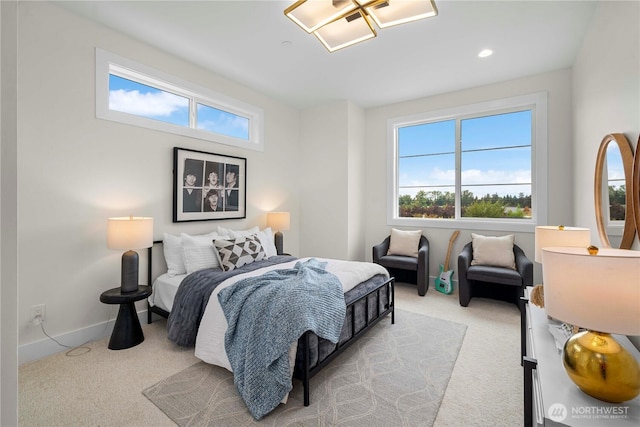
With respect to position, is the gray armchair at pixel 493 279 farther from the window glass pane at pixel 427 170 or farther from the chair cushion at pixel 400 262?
the window glass pane at pixel 427 170

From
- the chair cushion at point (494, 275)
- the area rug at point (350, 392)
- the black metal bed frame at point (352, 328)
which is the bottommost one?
the area rug at point (350, 392)

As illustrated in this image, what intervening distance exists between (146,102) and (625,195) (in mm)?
4157

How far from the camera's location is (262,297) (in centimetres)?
193

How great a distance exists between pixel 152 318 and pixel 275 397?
2.02 m

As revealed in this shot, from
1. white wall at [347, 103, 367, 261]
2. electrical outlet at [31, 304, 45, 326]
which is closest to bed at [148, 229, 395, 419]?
electrical outlet at [31, 304, 45, 326]

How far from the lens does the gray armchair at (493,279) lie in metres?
3.20

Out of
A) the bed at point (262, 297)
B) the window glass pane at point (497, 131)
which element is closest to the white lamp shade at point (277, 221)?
the bed at point (262, 297)

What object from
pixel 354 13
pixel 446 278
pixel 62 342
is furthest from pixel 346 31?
pixel 62 342

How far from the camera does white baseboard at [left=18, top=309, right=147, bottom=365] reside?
7.30 feet

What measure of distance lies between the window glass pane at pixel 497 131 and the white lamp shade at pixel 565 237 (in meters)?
2.45

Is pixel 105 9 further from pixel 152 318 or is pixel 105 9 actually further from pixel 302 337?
pixel 302 337

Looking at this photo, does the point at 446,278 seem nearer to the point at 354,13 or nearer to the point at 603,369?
the point at 603,369

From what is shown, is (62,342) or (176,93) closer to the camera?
(62,342)

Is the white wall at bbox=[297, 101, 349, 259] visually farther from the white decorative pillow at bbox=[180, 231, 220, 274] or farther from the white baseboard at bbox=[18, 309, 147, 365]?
the white baseboard at bbox=[18, 309, 147, 365]
